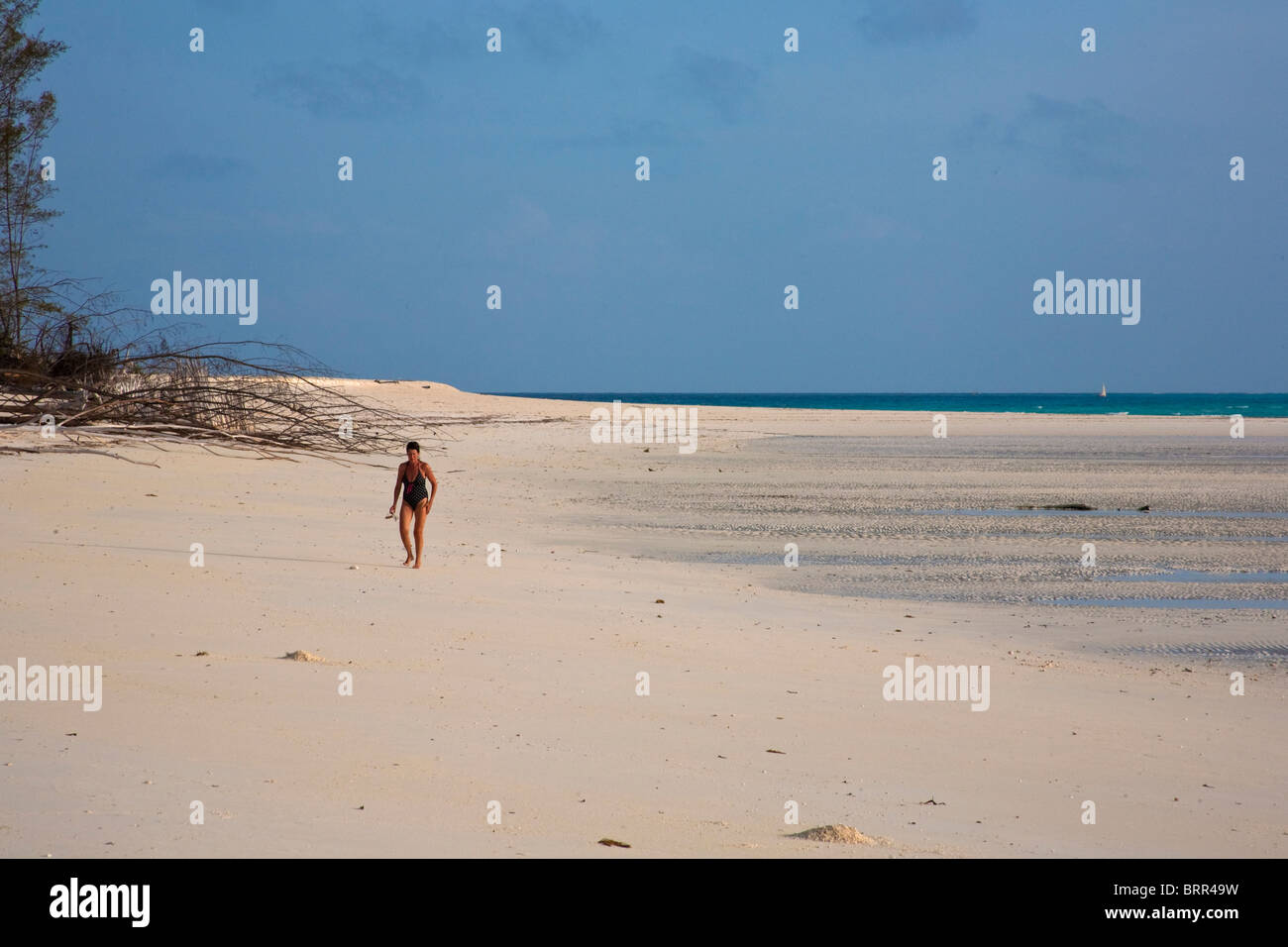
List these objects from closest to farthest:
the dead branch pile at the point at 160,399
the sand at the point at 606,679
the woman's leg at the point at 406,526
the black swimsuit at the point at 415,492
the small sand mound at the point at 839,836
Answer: the small sand mound at the point at 839,836 < the sand at the point at 606,679 < the woman's leg at the point at 406,526 < the black swimsuit at the point at 415,492 < the dead branch pile at the point at 160,399

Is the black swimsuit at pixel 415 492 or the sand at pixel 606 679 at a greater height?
the black swimsuit at pixel 415 492

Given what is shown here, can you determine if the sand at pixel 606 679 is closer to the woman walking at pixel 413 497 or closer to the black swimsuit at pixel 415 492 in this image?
the woman walking at pixel 413 497

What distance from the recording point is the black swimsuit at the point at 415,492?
11.2m

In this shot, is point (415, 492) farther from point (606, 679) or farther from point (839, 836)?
point (839, 836)

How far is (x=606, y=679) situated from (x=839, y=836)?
9.26ft

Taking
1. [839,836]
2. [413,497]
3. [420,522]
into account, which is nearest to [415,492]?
[413,497]

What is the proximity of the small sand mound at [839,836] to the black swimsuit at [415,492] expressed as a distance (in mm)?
7408

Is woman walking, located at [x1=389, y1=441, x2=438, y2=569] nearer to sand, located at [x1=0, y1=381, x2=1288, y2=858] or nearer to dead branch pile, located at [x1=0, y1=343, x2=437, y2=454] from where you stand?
sand, located at [x1=0, y1=381, x2=1288, y2=858]

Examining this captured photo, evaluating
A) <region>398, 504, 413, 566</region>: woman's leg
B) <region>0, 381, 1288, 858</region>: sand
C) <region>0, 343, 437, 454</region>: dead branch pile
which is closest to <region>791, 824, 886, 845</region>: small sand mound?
<region>0, 381, 1288, 858</region>: sand

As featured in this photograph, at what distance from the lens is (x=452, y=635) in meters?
7.99

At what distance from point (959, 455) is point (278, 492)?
1957cm

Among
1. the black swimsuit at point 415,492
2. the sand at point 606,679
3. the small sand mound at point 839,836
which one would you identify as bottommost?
the small sand mound at point 839,836

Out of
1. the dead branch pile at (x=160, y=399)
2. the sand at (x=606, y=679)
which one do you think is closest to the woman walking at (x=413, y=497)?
the sand at (x=606, y=679)

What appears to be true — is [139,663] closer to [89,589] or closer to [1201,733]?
[89,589]
